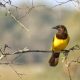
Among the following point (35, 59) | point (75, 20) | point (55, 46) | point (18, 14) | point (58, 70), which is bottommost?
point (35, 59)

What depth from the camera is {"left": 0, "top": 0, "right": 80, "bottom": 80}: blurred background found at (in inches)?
184

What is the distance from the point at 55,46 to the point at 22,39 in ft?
121

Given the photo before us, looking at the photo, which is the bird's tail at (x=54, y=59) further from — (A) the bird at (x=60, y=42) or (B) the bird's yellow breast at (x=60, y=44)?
(B) the bird's yellow breast at (x=60, y=44)

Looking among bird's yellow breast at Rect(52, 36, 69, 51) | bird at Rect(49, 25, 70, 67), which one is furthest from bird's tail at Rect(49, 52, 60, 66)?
bird's yellow breast at Rect(52, 36, 69, 51)

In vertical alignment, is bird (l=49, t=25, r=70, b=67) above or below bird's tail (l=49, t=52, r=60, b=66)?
above

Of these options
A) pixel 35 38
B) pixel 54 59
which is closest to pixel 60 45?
pixel 54 59

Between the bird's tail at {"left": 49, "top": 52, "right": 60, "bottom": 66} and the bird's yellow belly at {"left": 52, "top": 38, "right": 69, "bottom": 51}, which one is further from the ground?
the bird's yellow belly at {"left": 52, "top": 38, "right": 69, "bottom": 51}

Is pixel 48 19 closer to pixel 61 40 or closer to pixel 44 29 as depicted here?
pixel 44 29

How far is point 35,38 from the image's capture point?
148ft

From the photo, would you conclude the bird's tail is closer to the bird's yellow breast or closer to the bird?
the bird

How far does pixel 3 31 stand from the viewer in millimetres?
45125

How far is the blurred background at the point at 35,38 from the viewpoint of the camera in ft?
15.4

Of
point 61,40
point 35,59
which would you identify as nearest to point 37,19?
point 35,59

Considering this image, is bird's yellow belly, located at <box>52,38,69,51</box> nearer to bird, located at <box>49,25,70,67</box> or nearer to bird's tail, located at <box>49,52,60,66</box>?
bird, located at <box>49,25,70,67</box>
